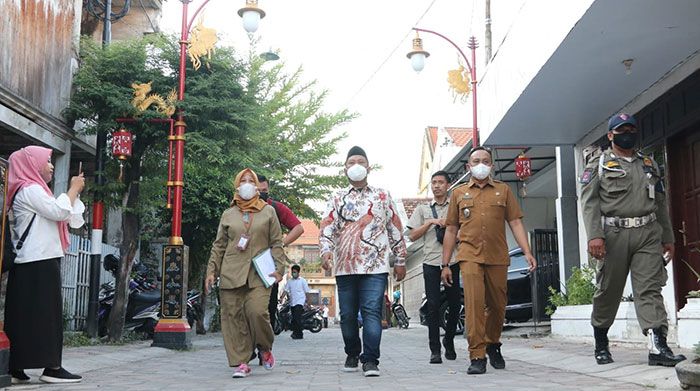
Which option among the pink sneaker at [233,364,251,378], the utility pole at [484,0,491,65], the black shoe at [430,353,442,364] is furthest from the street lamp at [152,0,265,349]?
the utility pole at [484,0,491,65]

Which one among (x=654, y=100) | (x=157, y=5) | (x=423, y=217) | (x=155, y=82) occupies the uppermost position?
(x=157, y=5)

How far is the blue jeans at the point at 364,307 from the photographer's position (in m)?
6.25

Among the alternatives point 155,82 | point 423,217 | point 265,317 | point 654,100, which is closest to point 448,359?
point 423,217

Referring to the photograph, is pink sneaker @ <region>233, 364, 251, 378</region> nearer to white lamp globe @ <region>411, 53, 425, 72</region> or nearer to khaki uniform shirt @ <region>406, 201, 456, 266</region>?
khaki uniform shirt @ <region>406, 201, 456, 266</region>

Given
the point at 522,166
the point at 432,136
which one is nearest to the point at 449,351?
the point at 522,166

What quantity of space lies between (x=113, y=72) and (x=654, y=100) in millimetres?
8050

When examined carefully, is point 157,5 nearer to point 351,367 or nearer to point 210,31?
point 210,31

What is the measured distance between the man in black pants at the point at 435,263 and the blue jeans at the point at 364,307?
1.27 m

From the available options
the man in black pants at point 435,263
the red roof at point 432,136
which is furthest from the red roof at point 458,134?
the man in black pants at point 435,263

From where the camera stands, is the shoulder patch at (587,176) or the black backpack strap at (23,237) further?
the shoulder patch at (587,176)

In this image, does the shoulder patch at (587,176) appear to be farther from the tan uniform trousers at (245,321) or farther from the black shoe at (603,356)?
the tan uniform trousers at (245,321)

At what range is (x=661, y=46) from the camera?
7.95 metres

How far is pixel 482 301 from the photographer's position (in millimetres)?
6230

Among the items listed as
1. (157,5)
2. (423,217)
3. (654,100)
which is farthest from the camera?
(157,5)
